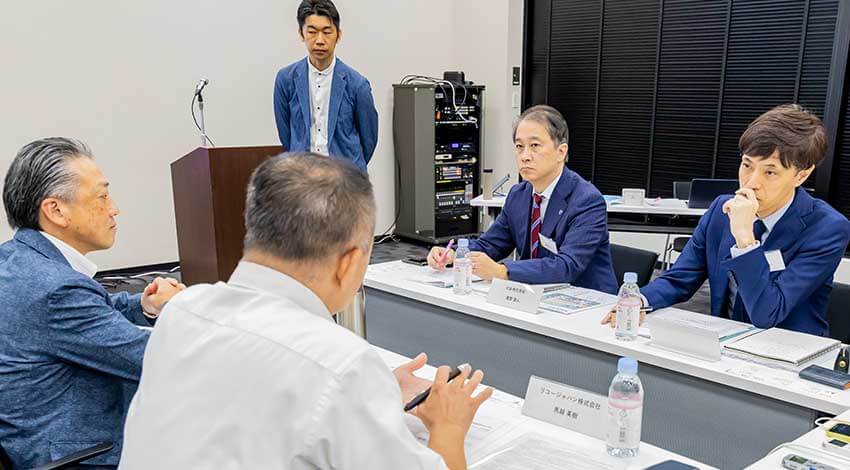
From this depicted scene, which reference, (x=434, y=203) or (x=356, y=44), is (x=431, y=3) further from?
(x=434, y=203)

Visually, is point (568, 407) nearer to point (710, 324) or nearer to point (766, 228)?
point (710, 324)

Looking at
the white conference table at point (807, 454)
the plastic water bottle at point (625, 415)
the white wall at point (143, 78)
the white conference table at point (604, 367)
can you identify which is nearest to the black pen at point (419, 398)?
the plastic water bottle at point (625, 415)

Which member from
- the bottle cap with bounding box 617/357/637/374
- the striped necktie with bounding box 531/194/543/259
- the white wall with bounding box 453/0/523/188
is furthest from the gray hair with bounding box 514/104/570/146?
the white wall with bounding box 453/0/523/188

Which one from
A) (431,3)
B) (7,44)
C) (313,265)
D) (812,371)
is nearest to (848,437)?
(812,371)

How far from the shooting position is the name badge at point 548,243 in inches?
102

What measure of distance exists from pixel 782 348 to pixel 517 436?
0.84m

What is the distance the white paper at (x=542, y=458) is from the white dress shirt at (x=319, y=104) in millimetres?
2462

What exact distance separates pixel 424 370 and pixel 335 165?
0.82 m

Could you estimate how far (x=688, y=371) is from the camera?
1668 millimetres

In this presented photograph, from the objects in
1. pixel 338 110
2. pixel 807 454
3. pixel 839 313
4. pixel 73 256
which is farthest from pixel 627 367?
pixel 338 110

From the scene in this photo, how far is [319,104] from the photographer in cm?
356

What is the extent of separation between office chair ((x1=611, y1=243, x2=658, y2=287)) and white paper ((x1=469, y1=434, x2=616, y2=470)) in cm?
146

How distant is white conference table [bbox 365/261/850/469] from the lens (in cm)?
155

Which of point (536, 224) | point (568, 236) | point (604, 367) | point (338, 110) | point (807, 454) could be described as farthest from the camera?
point (338, 110)
